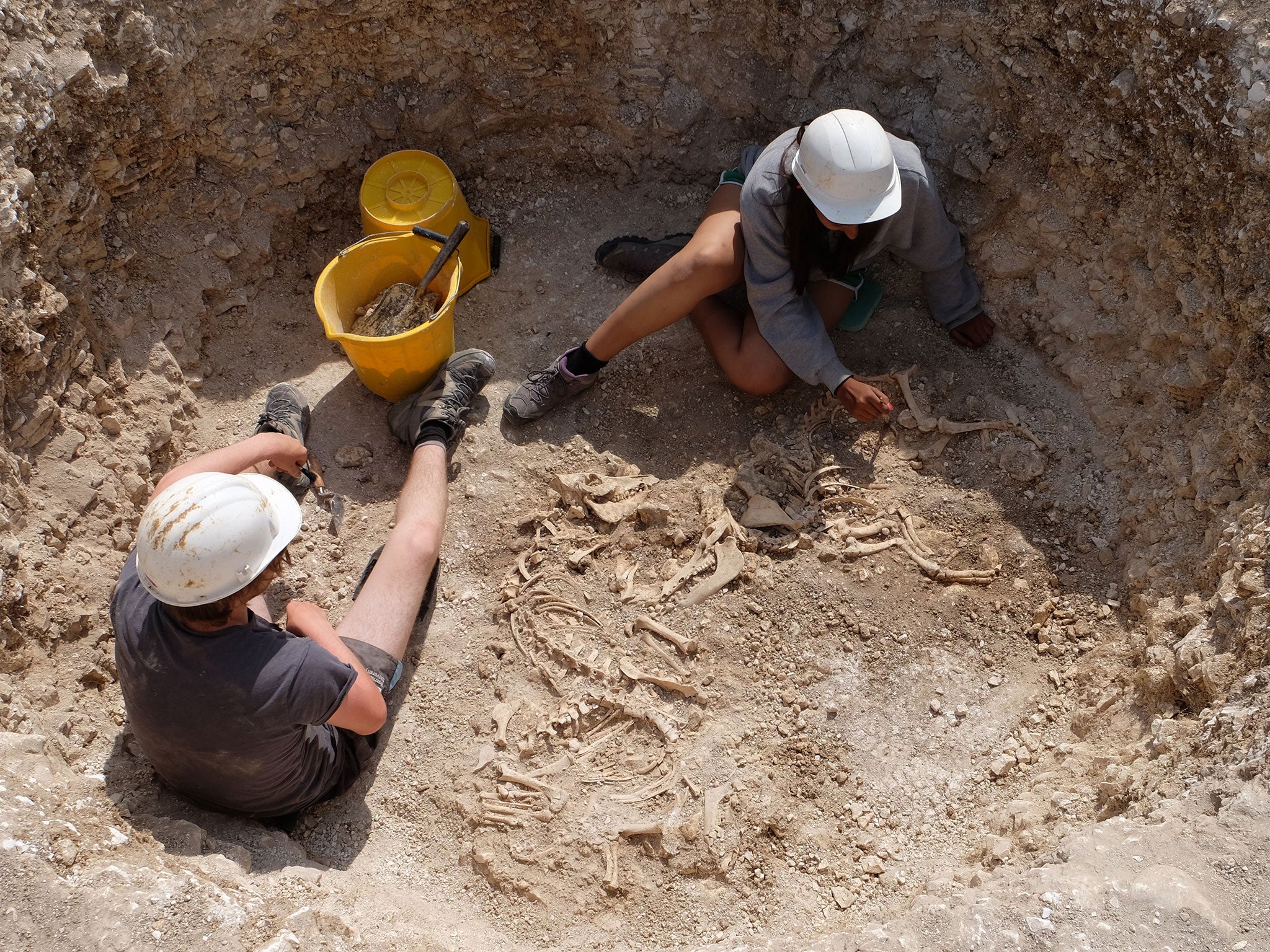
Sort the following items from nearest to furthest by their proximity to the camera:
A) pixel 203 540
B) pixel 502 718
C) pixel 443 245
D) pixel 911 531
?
pixel 203 540, pixel 502 718, pixel 911 531, pixel 443 245

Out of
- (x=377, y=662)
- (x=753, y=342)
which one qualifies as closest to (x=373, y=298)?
(x=753, y=342)

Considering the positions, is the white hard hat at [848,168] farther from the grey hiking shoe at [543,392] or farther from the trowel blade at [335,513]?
the trowel blade at [335,513]

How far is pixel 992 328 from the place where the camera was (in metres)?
3.39

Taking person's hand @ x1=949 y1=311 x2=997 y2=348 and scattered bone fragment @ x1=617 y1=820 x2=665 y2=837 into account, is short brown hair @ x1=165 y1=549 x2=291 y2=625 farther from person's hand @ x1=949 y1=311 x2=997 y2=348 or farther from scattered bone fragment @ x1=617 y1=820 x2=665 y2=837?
person's hand @ x1=949 y1=311 x2=997 y2=348

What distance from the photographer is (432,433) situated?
328 centimetres

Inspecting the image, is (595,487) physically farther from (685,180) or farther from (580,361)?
(685,180)

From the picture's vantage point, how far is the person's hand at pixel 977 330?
11.0ft

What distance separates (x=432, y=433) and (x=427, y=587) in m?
0.57

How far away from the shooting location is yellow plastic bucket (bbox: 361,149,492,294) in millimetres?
3572

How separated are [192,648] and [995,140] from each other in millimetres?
3022

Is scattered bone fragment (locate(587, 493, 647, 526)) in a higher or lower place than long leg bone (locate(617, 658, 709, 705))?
higher

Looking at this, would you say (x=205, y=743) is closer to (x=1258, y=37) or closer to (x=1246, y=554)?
(x=1246, y=554)

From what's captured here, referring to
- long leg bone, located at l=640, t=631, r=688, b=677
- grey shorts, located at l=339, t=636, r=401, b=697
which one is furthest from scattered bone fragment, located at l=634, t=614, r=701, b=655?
grey shorts, located at l=339, t=636, r=401, b=697

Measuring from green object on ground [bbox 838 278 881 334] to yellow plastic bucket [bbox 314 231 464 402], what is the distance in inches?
58.0
